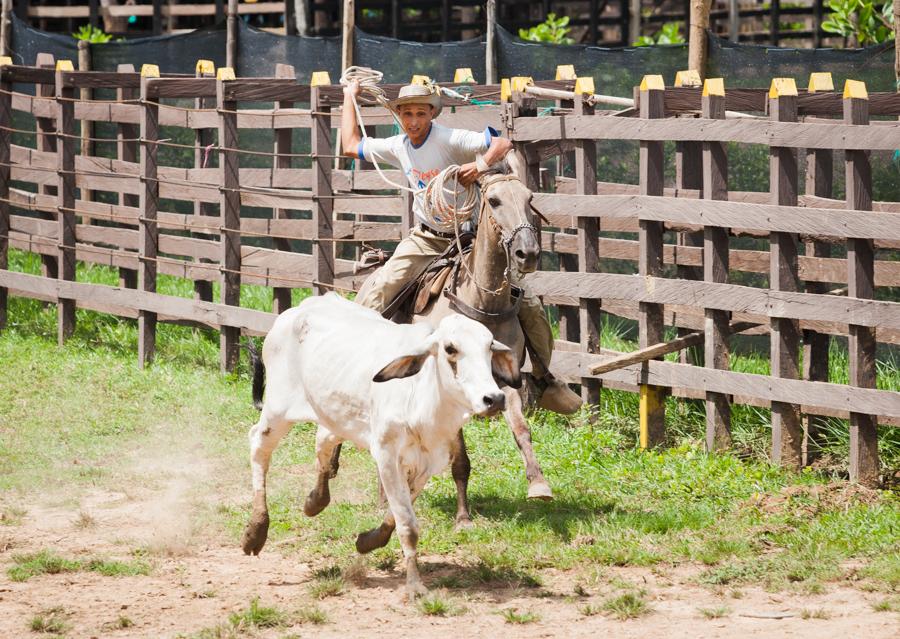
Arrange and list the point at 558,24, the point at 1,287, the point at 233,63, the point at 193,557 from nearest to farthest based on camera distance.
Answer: the point at 193,557
the point at 1,287
the point at 233,63
the point at 558,24

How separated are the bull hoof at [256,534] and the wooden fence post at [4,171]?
27.3ft

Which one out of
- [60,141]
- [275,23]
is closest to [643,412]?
[60,141]

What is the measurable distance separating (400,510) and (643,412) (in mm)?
3533

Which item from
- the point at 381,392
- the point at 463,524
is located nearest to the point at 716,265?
the point at 463,524

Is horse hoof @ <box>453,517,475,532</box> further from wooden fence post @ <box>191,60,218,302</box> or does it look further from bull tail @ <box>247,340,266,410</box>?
wooden fence post @ <box>191,60,218,302</box>

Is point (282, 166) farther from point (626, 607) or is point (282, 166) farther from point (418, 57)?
point (626, 607)

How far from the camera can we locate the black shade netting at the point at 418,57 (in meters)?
14.9

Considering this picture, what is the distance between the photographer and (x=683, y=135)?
31.7 feet

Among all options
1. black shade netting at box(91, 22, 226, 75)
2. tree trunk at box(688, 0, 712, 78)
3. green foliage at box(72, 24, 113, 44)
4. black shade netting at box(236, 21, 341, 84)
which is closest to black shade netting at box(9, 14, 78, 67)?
black shade netting at box(91, 22, 226, 75)

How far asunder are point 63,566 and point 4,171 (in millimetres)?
8264

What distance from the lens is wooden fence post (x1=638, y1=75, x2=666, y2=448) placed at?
393 inches

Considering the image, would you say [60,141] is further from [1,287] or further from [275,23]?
[275,23]

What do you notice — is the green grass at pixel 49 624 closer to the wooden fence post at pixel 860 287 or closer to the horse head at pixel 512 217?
the horse head at pixel 512 217

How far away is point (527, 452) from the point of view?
332 inches
